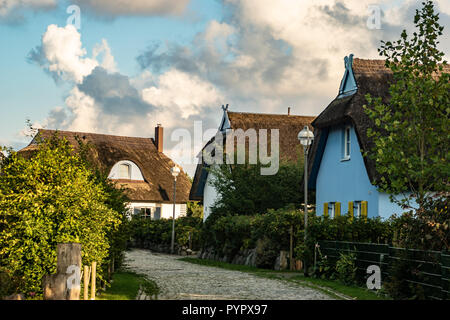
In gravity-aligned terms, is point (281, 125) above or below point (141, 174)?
above

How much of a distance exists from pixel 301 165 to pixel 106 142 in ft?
92.4

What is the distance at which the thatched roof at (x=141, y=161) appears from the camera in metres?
53.7

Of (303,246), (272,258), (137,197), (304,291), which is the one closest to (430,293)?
(304,291)

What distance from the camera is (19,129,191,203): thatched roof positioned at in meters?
53.7

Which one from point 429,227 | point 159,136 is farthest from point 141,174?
point 429,227

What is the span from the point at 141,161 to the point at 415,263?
148ft

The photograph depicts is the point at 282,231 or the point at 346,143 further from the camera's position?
the point at 346,143

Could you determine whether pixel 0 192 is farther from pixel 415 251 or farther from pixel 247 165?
pixel 247 165

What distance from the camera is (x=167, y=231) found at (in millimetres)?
36969

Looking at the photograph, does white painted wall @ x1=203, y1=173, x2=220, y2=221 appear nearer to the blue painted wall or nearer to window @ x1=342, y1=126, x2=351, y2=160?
the blue painted wall

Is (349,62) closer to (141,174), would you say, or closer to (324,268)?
(324,268)

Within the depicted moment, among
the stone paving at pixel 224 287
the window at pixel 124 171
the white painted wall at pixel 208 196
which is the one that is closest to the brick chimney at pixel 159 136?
the window at pixel 124 171

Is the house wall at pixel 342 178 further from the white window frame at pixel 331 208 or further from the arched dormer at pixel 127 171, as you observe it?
the arched dormer at pixel 127 171

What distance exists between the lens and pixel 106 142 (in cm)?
5684
